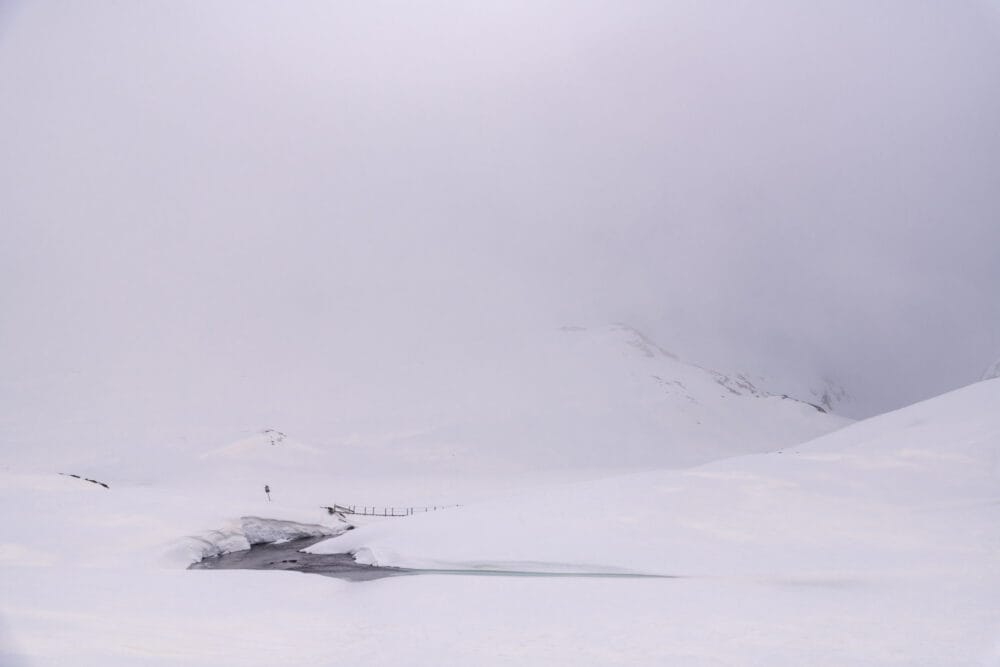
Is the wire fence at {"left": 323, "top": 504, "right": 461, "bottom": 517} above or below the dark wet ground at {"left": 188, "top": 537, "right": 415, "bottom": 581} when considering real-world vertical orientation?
above

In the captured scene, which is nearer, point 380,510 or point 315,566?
point 315,566

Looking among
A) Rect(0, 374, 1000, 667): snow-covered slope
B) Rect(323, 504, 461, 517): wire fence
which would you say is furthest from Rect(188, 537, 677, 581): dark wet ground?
Rect(323, 504, 461, 517): wire fence

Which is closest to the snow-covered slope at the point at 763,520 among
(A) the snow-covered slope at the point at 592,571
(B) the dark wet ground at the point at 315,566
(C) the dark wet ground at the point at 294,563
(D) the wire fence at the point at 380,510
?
(A) the snow-covered slope at the point at 592,571

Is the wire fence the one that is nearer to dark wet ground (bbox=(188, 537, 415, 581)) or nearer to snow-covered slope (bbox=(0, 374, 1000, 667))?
snow-covered slope (bbox=(0, 374, 1000, 667))

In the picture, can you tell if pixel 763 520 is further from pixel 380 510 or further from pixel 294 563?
pixel 380 510

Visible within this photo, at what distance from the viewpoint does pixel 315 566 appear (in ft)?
88.7

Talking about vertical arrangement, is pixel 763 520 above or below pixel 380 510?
below

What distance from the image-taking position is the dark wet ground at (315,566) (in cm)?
2247

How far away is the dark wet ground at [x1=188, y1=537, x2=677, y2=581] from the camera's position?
22.5m

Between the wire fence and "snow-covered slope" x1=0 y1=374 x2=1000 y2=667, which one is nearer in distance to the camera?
"snow-covered slope" x1=0 y1=374 x2=1000 y2=667

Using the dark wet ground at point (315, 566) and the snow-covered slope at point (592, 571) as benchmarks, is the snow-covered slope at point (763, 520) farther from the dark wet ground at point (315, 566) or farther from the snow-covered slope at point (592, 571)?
the dark wet ground at point (315, 566)

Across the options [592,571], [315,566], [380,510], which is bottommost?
[315,566]

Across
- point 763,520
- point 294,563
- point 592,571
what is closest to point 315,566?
point 294,563

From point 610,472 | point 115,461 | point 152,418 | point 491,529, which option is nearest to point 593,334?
point 610,472
